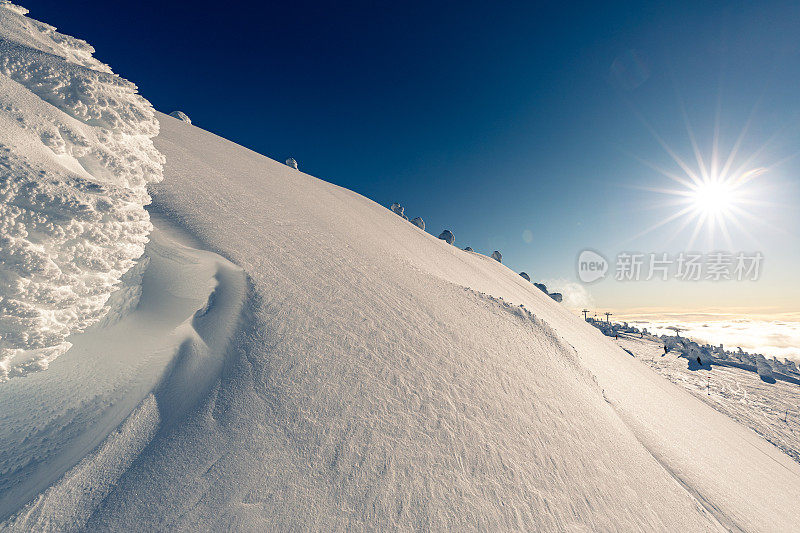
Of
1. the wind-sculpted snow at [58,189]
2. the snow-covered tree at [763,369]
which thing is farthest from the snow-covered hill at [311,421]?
the snow-covered tree at [763,369]

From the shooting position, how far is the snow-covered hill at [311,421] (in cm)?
175

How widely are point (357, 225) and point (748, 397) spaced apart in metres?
17.2

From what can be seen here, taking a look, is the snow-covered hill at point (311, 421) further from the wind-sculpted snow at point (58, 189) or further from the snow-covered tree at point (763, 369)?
the snow-covered tree at point (763, 369)

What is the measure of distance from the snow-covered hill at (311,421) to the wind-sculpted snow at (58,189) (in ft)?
0.29

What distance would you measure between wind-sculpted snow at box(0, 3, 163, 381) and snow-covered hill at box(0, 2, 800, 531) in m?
0.09

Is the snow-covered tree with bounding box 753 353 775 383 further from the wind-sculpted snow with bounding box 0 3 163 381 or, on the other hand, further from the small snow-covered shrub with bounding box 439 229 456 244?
the wind-sculpted snow with bounding box 0 3 163 381

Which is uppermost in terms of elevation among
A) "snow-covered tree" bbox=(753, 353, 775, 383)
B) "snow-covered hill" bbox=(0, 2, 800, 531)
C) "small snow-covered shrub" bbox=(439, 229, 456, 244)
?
"small snow-covered shrub" bbox=(439, 229, 456, 244)

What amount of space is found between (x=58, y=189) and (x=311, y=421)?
249 centimetres

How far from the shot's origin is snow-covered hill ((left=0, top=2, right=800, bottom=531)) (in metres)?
1.75

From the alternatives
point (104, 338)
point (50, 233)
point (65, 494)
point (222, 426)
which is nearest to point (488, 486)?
point (222, 426)

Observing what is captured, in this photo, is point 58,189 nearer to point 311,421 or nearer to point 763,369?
point 311,421

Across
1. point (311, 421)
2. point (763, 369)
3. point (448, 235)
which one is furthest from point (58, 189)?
point (763, 369)

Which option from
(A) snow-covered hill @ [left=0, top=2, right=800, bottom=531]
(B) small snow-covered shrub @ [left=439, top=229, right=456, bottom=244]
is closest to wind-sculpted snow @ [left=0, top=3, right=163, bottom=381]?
(A) snow-covered hill @ [left=0, top=2, right=800, bottom=531]

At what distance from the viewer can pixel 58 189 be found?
201 centimetres
